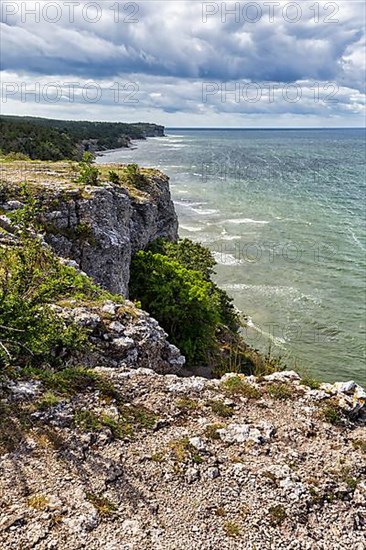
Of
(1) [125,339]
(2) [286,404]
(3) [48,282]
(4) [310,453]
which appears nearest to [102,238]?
(1) [125,339]

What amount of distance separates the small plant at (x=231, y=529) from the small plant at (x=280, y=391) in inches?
172

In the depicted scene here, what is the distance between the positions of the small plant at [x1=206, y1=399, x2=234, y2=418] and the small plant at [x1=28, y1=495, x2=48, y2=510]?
4.80 m

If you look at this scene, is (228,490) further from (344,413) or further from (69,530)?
(344,413)

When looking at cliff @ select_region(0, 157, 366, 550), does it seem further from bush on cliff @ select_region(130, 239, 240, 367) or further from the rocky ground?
bush on cliff @ select_region(130, 239, 240, 367)

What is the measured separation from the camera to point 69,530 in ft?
28.4

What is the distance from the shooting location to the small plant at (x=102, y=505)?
30.0ft

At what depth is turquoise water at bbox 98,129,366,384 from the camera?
3475 centimetres

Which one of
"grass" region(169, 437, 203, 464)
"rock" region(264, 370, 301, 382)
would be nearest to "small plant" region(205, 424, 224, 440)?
"grass" region(169, 437, 203, 464)

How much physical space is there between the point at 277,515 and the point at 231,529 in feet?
3.57

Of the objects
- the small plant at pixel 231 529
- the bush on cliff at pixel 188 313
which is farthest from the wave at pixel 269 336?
the small plant at pixel 231 529

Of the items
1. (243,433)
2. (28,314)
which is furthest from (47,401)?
(243,433)

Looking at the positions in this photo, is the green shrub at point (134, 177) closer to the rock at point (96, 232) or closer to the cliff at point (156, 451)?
the rock at point (96, 232)

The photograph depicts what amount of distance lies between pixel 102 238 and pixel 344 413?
15714 mm

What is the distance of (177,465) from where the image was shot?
1048 centimetres
